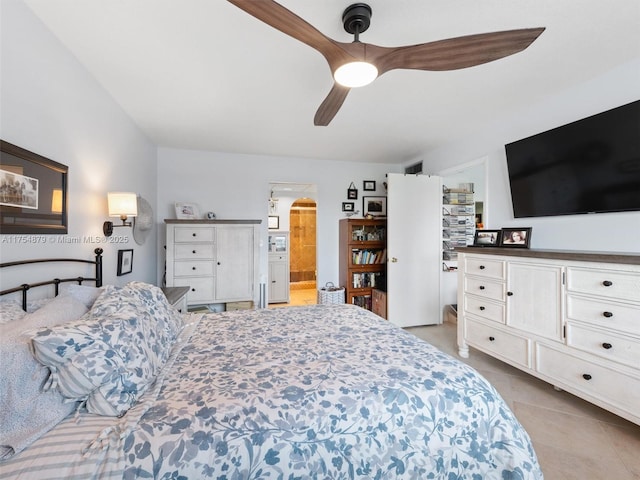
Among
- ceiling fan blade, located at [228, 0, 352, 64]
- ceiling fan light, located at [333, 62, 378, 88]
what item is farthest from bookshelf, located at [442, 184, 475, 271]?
ceiling fan blade, located at [228, 0, 352, 64]

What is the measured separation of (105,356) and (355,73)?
1676mm

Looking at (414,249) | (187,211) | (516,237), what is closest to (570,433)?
(516,237)

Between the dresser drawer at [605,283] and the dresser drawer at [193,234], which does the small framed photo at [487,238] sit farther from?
the dresser drawer at [193,234]

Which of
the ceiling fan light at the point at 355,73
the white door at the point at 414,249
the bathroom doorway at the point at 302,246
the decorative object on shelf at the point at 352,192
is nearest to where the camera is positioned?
the ceiling fan light at the point at 355,73

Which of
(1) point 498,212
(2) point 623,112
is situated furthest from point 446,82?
(1) point 498,212

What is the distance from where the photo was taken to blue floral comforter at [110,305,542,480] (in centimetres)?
86

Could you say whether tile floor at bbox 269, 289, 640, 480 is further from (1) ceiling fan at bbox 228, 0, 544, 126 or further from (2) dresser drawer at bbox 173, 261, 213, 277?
(2) dresser drawer at bbox 173, 261, 213, 277

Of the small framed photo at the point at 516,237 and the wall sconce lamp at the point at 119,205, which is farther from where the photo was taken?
the small framed photo at the point at 516,237

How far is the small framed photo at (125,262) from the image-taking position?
252cm

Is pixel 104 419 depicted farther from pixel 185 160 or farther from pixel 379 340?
pixel 185 160

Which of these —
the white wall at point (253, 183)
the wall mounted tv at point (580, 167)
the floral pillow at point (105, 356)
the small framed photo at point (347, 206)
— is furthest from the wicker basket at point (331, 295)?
the floral pillow at point (105, 356)

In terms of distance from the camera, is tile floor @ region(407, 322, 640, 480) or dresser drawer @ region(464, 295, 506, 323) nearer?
tile floor @ region(407, 322, 640, 480)

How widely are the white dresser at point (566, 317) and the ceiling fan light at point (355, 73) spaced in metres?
1.79

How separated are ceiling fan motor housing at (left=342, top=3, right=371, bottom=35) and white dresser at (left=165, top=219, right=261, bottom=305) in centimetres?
244
